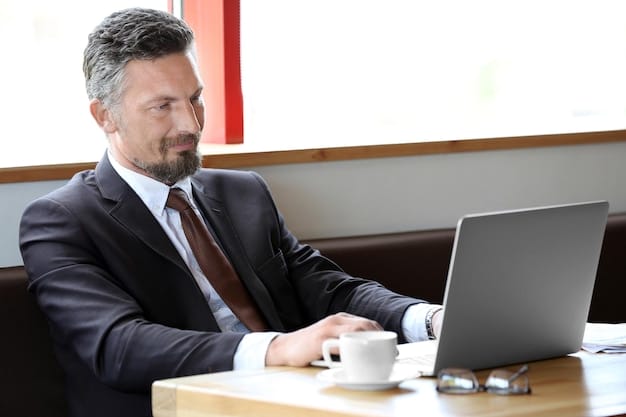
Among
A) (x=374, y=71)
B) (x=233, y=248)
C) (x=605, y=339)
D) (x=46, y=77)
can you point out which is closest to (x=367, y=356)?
(x=605, y=339)

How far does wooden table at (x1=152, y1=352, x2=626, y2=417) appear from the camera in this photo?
1.64 metres

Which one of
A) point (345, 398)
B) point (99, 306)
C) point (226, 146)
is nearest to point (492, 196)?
point (226, 146)

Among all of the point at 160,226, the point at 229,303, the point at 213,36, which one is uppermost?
the point at 213,36

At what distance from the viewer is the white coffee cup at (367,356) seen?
5.63 feet

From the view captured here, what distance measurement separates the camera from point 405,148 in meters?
3.12

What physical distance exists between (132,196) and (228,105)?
785mm

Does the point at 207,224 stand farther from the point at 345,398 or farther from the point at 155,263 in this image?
the point at 345,398

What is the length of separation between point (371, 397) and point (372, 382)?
0.03 meters

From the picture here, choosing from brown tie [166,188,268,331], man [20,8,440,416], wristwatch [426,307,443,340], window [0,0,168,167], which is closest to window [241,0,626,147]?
window [0,0,168,167]

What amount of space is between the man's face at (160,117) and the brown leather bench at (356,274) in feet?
1.18

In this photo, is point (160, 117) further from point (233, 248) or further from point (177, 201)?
point (233, 248)

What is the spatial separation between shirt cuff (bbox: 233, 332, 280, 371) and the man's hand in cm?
1

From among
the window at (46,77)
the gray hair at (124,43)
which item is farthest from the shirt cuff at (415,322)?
the window at (46,77)

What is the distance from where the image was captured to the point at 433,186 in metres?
3.20
